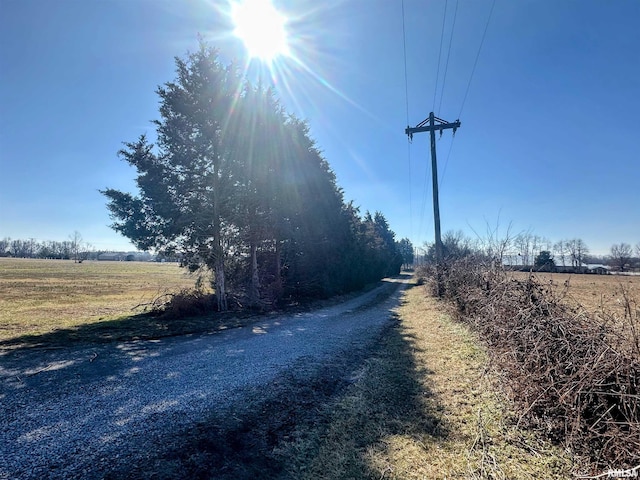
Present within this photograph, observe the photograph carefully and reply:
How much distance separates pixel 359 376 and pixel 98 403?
4.21 m

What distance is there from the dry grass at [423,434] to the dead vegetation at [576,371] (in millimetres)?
313

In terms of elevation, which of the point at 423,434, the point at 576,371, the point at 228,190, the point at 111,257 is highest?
the point at 228,190

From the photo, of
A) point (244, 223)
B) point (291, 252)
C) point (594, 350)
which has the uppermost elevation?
point (244, 223)

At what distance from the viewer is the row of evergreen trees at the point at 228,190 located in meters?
12.4

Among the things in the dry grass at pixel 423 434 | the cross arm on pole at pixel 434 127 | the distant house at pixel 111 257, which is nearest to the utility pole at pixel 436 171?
the cross arm on pole at pixel 434 127

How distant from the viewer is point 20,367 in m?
5.75

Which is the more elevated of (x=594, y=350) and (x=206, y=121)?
(x=206, y=121)

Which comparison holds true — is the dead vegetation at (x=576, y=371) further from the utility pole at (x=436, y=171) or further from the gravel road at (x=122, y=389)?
the utility pole at (x=436, y=171)

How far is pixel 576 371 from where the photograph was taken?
10.5 ft

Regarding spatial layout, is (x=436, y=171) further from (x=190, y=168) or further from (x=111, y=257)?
(x=111, y=257)

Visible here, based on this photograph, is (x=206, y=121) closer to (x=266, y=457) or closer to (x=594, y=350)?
(x=266, y=457)

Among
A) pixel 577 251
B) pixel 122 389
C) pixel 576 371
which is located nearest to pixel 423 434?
pixel 576 371

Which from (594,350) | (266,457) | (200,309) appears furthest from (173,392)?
(200,309)

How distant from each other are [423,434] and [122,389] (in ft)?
15.2
